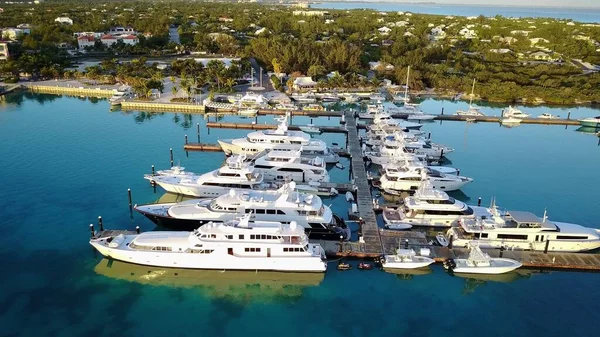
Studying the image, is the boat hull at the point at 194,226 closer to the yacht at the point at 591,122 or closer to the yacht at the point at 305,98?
the yacht at the point at 305,98

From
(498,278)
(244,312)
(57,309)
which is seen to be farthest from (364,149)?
(57,309)

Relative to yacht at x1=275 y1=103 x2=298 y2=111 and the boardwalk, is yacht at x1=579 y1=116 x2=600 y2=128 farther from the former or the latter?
yacht at x1=275 y1=103 x2=298 y2=111

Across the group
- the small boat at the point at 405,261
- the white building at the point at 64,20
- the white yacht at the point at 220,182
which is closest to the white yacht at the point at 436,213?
the small boat at the point at 405,261

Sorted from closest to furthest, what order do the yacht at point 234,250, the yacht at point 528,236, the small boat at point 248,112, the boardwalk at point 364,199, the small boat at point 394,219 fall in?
the yacht at point 234,250 → the yacht at point 528,236 → the boardwalk at point 364,199 → the small boat at point 394,219 → the small boat at point 248,112

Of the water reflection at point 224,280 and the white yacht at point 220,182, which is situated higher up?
the white yacht at point 220,182

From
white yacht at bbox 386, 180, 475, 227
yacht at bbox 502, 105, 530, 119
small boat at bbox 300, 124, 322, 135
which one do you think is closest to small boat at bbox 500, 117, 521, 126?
yacht at bbox 502, 105, 530, 119

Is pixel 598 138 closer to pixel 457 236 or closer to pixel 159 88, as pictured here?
pixel 457 236
